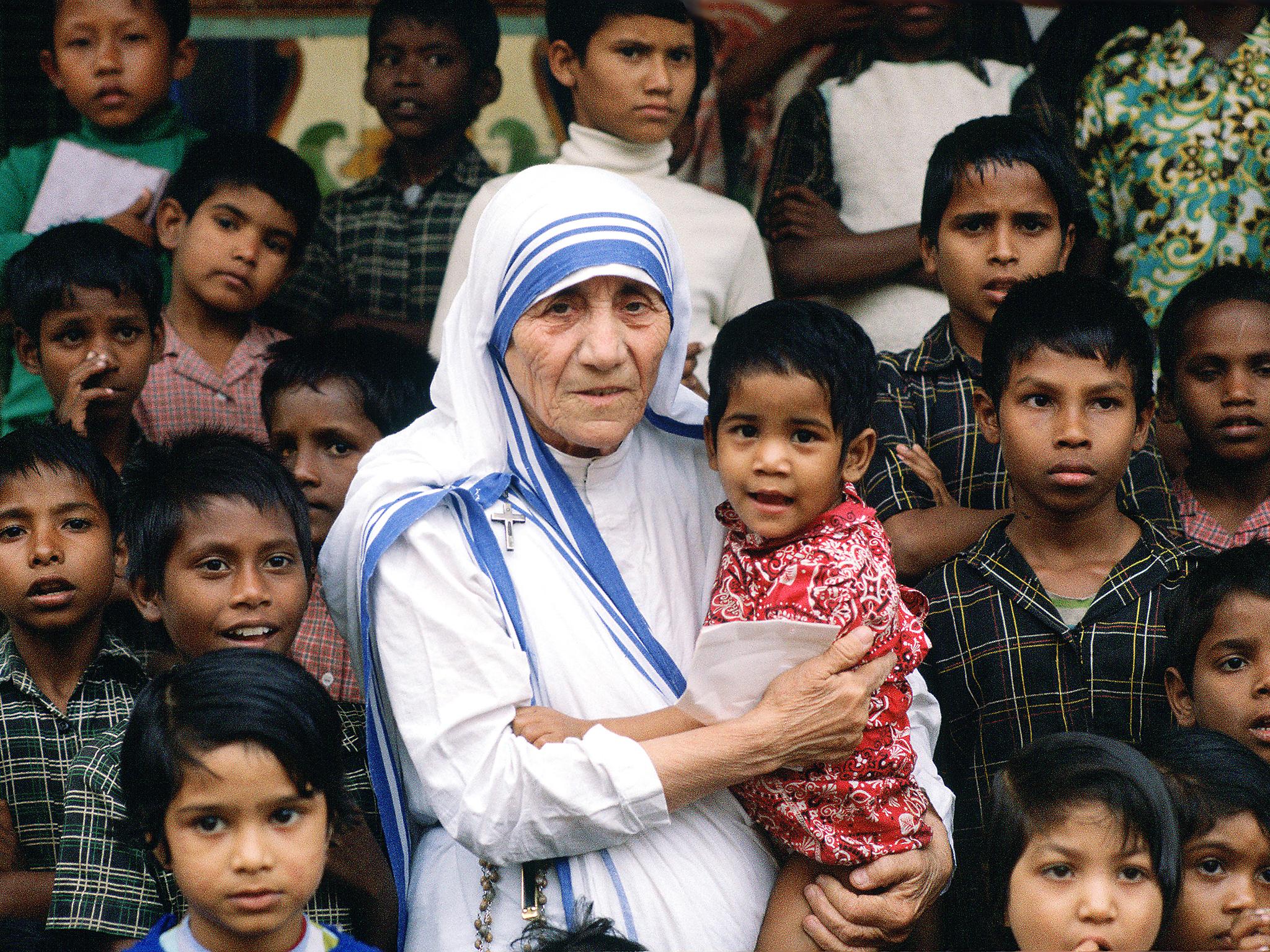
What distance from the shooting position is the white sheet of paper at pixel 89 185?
4875 mm

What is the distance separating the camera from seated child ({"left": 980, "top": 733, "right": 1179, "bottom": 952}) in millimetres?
2777

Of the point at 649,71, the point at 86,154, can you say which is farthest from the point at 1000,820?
the point at 86,154

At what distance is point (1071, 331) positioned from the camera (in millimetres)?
3492

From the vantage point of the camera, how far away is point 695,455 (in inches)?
131

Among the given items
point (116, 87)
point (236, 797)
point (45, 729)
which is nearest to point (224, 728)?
point (236, 797)

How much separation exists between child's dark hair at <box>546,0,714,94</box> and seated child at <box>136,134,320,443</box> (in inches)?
37.0

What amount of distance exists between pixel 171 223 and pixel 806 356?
8.02ft

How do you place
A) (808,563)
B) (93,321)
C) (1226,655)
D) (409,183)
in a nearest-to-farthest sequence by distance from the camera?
(808,563) → (1226,655) → (93,321) → (409,183)

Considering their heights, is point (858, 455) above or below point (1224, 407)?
below

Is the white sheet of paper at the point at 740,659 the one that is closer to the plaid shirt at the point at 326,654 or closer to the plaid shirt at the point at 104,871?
the plaid shirt at the point at 104,871

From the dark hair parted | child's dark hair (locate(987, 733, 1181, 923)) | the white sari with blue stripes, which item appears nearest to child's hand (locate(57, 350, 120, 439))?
the white sari with blue stripes

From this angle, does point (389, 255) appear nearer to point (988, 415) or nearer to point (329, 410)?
point (329, 410)

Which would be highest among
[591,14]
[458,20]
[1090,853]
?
[458,20]

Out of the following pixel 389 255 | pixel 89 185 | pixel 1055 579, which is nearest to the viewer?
pixel 1055 579
